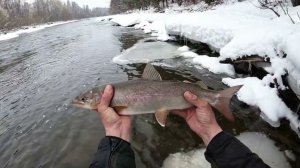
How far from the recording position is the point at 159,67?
32.7 feet

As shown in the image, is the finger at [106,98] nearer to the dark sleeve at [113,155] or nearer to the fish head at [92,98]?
the fish head at [92,98]

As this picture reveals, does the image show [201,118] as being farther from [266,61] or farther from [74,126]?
[266,61]

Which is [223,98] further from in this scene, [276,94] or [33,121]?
[33,121]

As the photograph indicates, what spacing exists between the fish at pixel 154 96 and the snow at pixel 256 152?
5.14 feet

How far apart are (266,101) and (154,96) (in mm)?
3413

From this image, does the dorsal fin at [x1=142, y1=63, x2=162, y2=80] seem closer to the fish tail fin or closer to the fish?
the fish

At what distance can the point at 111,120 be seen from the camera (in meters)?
2.65

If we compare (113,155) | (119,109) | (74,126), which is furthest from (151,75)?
(74,126)

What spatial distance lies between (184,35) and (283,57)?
24.0ft

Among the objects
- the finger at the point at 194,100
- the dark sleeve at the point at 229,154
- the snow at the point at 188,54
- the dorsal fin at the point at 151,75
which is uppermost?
the dorsal fin at the point at 151,75

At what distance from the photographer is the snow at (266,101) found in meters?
5.24

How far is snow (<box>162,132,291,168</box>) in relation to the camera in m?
4.24

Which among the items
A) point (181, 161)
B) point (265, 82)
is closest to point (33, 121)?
point (181, 161)

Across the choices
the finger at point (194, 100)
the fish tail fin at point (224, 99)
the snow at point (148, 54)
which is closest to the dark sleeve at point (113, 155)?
the finger at point (194, 100)
